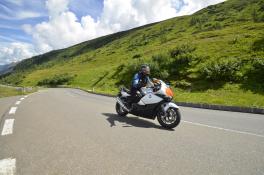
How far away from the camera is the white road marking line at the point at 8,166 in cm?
407

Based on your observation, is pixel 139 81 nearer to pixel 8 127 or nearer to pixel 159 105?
pixel 159 105

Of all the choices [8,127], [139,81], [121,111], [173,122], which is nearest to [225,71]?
[121,111]

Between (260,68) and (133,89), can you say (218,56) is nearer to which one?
(260,68)

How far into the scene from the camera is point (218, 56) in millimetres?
34875

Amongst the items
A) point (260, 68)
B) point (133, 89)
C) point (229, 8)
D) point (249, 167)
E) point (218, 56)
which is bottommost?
point (249, 167)

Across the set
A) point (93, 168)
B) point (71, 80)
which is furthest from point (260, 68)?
point (71, 80)

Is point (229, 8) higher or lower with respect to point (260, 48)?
higher

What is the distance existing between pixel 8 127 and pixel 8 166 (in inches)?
143

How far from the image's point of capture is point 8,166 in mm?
4312

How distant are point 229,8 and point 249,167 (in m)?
126

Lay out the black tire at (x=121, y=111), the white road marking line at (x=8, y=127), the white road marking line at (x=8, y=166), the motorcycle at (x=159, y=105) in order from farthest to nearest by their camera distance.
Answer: the black tire at (x=121, y=111), the motorcycle at (x=159, y=105), the white road marking line at (x=8, y=127), the white road marking line at (x=8, y=166)

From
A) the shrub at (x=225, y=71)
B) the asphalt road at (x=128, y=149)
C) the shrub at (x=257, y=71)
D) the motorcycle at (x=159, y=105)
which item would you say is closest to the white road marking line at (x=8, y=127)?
the asphalt road at (x=128, y=149)

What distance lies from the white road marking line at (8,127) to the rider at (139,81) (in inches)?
161

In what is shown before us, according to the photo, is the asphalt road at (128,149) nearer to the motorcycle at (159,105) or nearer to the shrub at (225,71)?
the motorcycle at (159,105)
